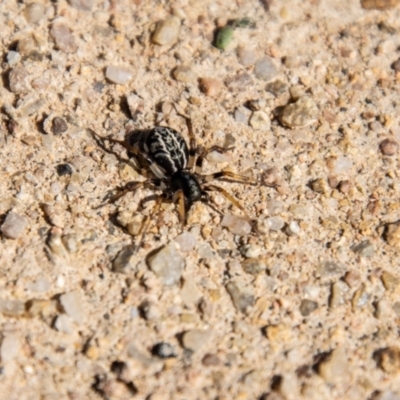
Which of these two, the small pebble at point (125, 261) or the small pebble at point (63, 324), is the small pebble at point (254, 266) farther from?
the small pebble at point (63, 324)

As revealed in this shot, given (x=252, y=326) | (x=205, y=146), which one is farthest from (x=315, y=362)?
(x=205, y=146)

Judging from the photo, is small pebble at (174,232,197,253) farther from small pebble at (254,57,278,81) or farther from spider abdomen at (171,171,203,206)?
small pebble at (254,57,278,81)

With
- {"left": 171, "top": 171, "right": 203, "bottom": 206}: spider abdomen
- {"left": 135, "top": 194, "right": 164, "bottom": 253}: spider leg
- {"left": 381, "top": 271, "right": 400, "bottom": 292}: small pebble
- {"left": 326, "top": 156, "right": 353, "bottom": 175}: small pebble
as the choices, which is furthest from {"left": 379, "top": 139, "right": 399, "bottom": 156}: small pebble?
{"left": 135, "top": 194, "right": 164, "bottom": 253}: spider leg

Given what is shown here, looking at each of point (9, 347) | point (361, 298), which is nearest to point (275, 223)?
point (361, 298)

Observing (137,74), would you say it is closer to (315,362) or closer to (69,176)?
(69,176)

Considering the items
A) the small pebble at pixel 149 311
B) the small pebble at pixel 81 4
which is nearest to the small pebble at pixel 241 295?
the small pebble at pixel 149 311
